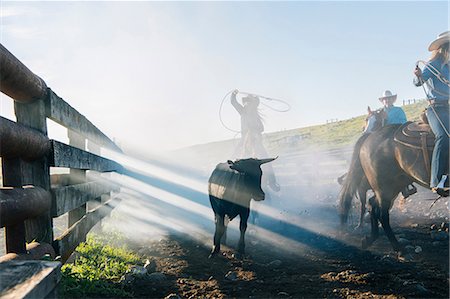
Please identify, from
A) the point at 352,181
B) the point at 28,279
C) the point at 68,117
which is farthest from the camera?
the point at 352,181

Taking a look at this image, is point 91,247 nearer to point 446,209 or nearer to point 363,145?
point 363,145

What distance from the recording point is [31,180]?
11.9 feet

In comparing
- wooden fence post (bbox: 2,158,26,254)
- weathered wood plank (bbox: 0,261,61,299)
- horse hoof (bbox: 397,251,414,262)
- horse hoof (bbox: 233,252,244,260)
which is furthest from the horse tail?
weathered wood plank (bbox: 0,261,61,299)

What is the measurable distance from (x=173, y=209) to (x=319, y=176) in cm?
881

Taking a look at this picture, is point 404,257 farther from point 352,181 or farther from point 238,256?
point 238,256

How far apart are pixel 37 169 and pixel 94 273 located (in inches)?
58.4

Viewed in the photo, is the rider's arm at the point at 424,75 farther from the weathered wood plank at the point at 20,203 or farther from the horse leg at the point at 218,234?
the weathered wood plank at the point at 20,203

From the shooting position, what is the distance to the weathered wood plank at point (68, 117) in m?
4.14

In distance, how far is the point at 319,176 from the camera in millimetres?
20484

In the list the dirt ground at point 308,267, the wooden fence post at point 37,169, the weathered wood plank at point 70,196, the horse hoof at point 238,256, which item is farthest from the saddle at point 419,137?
the wooden fence post at point 37,169

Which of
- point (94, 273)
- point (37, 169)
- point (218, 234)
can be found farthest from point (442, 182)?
point (37, 169)

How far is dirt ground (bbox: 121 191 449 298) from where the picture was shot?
445cm

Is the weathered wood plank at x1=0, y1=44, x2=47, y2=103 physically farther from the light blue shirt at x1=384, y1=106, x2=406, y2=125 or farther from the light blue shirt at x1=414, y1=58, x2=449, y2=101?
the light blue shirt at x1=384, y1=106, x2=406, y2=125

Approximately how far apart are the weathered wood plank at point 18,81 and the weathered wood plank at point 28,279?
1.69 meters
